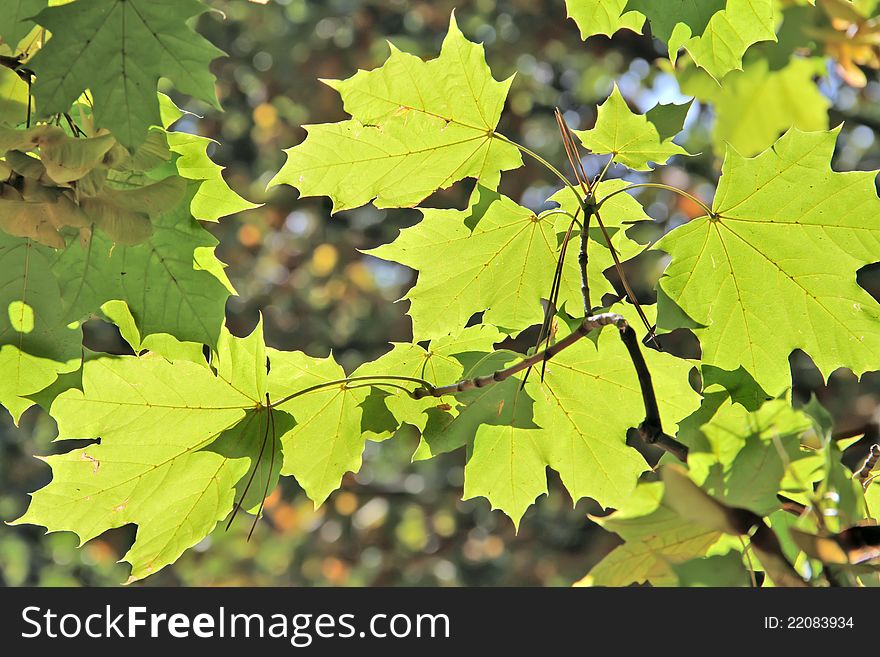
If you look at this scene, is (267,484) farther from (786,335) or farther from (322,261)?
(322,261)

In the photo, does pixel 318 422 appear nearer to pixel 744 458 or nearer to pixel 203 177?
pixel 203 177

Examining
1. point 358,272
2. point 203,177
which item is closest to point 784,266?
point 203,177

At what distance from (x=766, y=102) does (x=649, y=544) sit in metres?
1.77

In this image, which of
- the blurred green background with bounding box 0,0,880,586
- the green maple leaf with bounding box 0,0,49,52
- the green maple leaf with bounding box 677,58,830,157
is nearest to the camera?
the green maple leaf with bounding box 0,0,49,52

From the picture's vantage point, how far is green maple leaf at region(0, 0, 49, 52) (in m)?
0.66

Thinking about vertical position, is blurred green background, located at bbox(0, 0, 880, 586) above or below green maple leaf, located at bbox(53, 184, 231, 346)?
above

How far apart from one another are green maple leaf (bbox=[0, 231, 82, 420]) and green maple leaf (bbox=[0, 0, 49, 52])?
0.58 feet

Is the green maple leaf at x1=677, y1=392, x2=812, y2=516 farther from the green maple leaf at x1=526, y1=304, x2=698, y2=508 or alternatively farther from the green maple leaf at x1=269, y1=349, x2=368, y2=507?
the green maple leaf at x1=269, y1=349, x2=368, y2=507

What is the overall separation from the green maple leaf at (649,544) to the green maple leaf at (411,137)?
14.6 inches

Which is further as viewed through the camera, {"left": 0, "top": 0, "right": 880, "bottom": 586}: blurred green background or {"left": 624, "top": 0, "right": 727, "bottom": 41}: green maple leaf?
{"left": 0, "top": 0, "right": 880, "bottom": 586}: blurred green background

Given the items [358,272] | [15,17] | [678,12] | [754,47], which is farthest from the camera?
[358,272]

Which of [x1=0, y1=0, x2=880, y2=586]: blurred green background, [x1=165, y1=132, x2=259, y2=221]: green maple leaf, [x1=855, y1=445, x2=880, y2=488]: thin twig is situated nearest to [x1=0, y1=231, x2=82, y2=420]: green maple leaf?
[x1=165, y1=132, x2=259, y2=221]: green maple leaf

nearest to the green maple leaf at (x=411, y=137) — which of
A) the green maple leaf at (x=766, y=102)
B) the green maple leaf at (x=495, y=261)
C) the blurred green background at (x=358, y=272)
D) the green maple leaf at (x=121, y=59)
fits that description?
the green maple leaf at (x=495, y=261)

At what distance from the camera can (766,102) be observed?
6.91 ft
